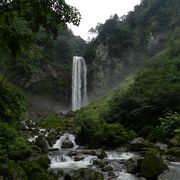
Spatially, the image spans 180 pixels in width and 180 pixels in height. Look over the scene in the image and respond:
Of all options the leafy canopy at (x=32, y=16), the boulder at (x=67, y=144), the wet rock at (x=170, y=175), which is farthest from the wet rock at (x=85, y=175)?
the boulder at (x=67, y=144)

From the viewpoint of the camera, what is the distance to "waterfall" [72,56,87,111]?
47.7m

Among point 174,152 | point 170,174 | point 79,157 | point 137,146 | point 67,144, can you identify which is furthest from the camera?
point 67,144

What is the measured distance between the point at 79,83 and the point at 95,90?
2.71m

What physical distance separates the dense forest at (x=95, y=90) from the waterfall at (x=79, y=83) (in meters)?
1.00

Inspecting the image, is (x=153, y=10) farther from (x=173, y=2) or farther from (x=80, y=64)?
(x=80, y=64)

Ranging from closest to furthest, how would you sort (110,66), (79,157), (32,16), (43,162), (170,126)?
(32,16), (43,162), (79,157), (170,126), (110,66)

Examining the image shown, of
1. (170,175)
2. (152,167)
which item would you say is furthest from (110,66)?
(170,175)

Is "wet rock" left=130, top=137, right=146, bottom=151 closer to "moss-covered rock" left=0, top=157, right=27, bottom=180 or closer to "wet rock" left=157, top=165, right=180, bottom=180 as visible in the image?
"wet rock" left=157, top=165, right=180, bottom=180

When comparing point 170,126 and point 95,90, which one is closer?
point 170,126

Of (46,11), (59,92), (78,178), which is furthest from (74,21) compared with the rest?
(59,92)

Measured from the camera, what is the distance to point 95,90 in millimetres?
49031

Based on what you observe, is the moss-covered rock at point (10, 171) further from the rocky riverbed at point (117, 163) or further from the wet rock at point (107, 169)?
the wet rock at point (107, 169)

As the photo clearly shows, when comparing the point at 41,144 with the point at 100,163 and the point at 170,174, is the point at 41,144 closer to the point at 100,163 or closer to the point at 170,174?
the point at 100,163

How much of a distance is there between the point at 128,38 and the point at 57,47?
12.3 meters
